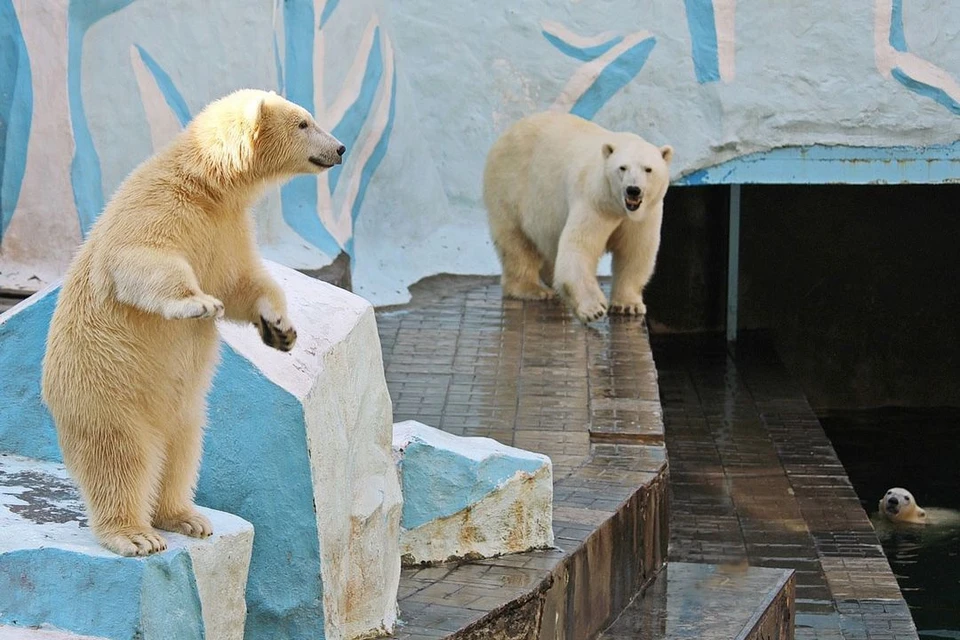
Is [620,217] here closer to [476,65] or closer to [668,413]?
[668,413]

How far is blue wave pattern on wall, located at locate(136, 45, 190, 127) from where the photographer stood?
7.15m

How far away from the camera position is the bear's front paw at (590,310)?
7645 millimetres

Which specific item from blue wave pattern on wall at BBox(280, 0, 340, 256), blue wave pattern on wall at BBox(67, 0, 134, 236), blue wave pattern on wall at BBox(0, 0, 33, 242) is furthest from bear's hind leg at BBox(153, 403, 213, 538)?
blue wave pattern on wall at BBox(280, 0, 340, 256)

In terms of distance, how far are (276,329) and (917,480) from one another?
7.97 metres

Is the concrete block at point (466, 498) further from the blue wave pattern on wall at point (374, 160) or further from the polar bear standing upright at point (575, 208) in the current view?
the blue wave pattern on wall at point (374, 160)

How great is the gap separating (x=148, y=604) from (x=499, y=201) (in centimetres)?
655

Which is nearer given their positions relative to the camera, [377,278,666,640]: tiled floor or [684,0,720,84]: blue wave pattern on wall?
[377,278,666,640]: tiled floor

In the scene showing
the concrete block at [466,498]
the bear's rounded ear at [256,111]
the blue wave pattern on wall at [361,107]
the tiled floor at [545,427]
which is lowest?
the tiled floor at [545,427]

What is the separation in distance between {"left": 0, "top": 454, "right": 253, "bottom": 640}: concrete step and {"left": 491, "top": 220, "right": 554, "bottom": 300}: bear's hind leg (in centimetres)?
624

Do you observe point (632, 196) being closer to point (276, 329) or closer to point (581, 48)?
point (581, 48)

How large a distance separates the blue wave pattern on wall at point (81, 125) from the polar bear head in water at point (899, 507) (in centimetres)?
490

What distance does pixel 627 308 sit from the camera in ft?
26.9

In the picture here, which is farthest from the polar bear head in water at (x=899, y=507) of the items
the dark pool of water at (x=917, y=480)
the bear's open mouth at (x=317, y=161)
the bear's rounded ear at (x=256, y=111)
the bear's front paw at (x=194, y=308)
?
the bear's front paw at (x=194, y=308)

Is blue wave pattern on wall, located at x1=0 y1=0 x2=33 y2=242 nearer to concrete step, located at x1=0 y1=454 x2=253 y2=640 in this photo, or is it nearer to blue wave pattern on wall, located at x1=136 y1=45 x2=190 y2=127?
blue wave pattern on wall, located at x1=136 y1=45 x2=190 y2=127
